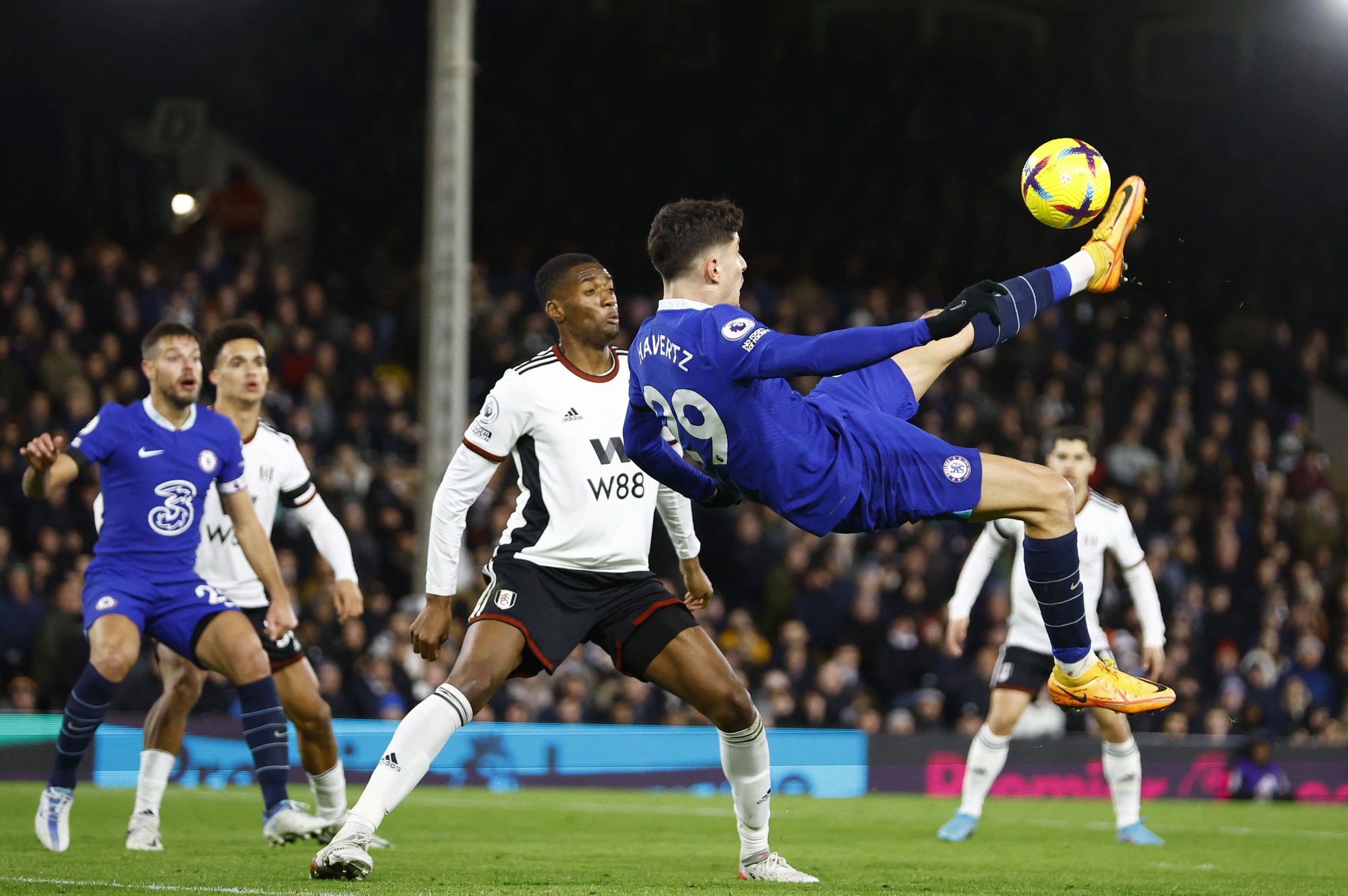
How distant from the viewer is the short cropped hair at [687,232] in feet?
18.4

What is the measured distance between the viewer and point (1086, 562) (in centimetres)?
932

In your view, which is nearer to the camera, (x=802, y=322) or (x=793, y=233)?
(x=802, y=322)

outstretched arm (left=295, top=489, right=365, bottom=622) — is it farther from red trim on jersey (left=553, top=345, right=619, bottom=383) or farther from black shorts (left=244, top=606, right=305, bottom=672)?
red trim on jersey (left=553, top=345, right=619, bottom=383)

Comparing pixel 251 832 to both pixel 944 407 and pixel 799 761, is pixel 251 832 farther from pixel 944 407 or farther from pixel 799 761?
pixel 944 407

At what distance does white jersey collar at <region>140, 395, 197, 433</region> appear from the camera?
7.30 m

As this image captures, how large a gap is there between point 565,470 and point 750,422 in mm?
1139

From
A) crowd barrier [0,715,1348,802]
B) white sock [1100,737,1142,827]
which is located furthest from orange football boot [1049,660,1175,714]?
crowd barrier [0,715,1348,802]

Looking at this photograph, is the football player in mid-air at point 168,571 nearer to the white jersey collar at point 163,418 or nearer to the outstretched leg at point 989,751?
the white jersey collar at point 163,418

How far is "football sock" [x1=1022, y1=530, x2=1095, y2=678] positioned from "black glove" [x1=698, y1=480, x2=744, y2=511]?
1.01m

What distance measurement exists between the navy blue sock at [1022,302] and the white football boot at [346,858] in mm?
2607

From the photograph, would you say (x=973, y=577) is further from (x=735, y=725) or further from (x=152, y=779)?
(x=152, y=779)

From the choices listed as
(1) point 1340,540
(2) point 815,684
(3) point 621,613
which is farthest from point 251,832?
(1) point 1340,540

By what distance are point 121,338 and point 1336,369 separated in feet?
48.8

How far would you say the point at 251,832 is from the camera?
8211 millimetres
